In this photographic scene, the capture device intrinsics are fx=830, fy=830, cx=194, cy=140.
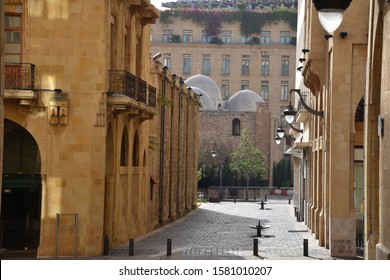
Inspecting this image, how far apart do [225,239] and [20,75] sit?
1047 centimetres

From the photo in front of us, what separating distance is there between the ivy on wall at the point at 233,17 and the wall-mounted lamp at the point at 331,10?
94.5 meters

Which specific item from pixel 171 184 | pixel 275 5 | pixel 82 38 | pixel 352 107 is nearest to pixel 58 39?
pixel 82 38

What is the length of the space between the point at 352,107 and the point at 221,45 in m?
77.6

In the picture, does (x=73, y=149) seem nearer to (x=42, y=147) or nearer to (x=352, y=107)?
(x=42, y=147)

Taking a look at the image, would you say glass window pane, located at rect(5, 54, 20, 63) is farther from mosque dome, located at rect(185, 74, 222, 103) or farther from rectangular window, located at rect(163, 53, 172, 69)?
rectangular window, located at rect(163, 53, 172, 69)

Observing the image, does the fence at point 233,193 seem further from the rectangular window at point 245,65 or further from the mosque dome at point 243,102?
the rectangular window at point 245,65

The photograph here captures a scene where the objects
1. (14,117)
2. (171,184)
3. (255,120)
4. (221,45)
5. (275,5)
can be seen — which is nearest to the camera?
(14,117)

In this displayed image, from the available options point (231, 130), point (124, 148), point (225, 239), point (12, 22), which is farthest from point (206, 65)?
point (12, 22)

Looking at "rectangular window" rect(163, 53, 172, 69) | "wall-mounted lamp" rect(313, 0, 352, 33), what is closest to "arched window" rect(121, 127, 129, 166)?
"wall-mounted lamp" rect(313, 0, 352, 33)

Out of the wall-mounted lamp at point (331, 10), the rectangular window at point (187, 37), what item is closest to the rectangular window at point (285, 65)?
the rectangular window at point (187, 37)

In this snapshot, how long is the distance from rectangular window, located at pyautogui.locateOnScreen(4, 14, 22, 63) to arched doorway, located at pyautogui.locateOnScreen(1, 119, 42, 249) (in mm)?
1920

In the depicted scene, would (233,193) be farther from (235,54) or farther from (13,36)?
(13,36)

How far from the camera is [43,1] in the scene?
2262 cm

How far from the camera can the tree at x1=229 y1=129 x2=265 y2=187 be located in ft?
242
